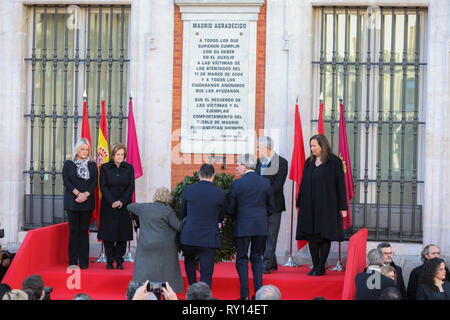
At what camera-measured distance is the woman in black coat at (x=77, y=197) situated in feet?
29.5

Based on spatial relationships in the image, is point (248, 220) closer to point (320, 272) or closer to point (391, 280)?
point (320, 272)

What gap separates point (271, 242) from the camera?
8.89 metres

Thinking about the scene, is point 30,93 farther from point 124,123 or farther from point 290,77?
point 290,77

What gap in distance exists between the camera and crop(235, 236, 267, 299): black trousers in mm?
7809

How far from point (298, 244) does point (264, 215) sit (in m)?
1.69

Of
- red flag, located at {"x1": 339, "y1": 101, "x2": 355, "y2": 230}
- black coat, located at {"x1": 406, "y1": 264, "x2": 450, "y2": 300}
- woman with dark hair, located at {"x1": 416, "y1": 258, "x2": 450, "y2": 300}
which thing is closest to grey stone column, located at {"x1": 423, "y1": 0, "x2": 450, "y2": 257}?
red flag, located at {"x1": 339, "y1": 101, "x2": 355, "y2": 230}

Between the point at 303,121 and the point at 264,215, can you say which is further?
the point at 303,121

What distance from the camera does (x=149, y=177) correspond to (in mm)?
10172

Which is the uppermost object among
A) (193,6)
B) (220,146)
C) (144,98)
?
(193,6)

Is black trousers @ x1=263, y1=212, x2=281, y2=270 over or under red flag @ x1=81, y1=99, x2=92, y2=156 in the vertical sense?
under

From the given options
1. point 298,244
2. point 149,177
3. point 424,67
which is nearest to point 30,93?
point 149,177

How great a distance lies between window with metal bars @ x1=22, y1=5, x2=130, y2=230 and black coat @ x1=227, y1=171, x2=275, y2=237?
3.18m

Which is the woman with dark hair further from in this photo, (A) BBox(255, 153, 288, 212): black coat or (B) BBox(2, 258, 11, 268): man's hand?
(B) BBox(2, 258, 11, 268): man's hand

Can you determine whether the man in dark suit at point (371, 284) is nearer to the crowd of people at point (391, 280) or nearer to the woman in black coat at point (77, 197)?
the crowd of people at point (391, 280)
